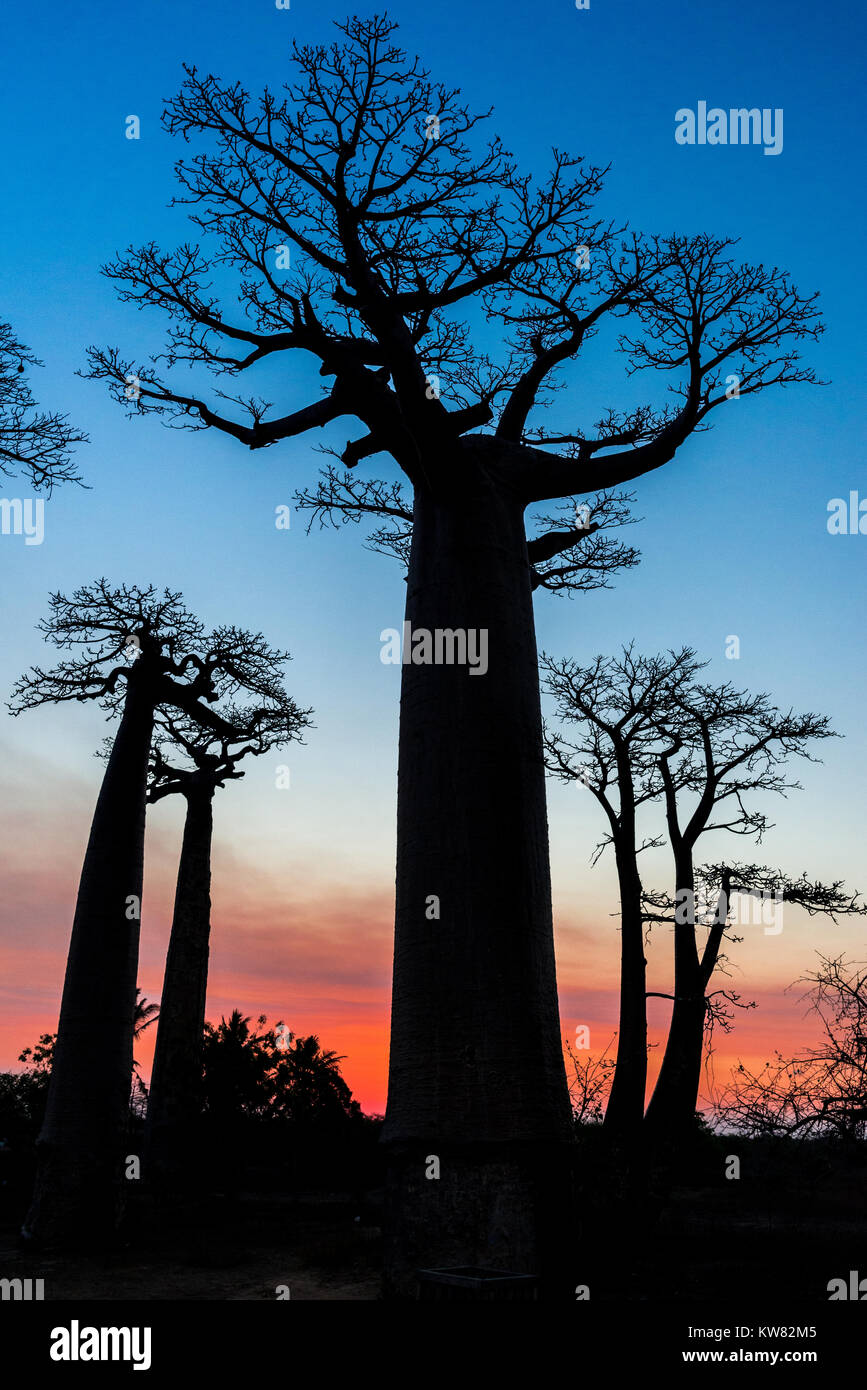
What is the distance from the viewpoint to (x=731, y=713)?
12758 mm

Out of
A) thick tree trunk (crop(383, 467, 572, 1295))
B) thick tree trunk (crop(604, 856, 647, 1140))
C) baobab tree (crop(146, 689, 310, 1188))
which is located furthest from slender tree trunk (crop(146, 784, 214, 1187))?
thick tree trunk (crop(383, 467, 572, 1295))

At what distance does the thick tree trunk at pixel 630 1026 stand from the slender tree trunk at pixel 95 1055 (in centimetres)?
496

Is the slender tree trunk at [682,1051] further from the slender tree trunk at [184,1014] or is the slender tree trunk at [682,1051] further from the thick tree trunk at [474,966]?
the thick tree trunk at [474,966]

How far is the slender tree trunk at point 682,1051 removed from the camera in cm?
1108

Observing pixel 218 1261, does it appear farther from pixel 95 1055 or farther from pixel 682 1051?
pixel 682 1051

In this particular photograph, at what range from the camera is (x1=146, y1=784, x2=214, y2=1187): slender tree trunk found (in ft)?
44.7

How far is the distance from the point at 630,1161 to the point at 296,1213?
4698 mm

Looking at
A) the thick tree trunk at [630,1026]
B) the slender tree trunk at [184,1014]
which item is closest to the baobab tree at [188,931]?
the slender tree trunk at [184,1014]

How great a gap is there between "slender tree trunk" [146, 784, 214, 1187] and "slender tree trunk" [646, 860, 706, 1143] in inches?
242

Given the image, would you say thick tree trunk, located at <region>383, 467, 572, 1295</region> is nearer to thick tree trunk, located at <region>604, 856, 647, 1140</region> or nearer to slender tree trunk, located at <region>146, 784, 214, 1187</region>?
thick tree trunk, located at <region>604, 856, 647, 1140</region>

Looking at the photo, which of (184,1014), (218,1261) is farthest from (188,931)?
(218,1261)

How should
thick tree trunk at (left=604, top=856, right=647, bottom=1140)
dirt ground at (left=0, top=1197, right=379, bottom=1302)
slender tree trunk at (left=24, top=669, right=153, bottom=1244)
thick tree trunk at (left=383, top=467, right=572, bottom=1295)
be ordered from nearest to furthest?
thick tree trunk at (left=383, top=467, right=572, bottom=1295) → dirt ground at (left=0, top=1197, right=379, bottom=1302) → slender tree trunk at (left=24, top=669, right=153, bottom=1244) → thick tree trunk at (left=604, top=856, right=647, bottom=1140)
